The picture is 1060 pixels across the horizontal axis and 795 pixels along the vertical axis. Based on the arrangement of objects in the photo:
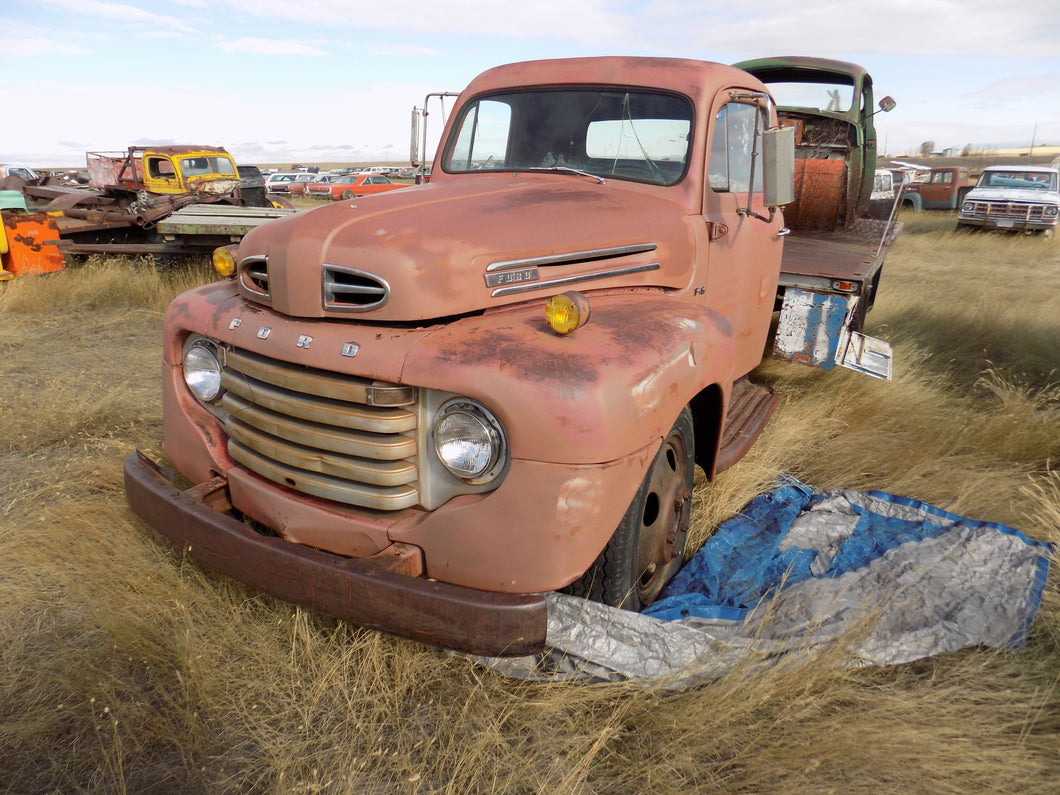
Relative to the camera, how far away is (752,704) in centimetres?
228

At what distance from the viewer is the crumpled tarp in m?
2.46

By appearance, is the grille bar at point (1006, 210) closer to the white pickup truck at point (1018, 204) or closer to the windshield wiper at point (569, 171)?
the white pickup truck at point (1018, 204)

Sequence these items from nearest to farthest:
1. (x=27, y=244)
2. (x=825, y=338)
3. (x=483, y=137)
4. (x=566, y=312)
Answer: (x=566, y=312)
(x=483, y=137)
(x=825, y=338)
(x=27, y=244)

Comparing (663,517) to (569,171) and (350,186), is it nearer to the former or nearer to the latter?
(569,171)

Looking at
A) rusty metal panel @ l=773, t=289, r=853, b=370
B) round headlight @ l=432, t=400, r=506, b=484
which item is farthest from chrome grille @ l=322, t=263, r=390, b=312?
rusty metal panel @ l=773, t=289, r=853, b=370

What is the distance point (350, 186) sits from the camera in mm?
31906

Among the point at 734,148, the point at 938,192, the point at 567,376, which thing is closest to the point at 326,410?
the point at 567,376

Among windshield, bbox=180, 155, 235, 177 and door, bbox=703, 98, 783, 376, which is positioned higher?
windshield, bbox=180, 155, 235, 177

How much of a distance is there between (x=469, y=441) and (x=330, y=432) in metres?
0.51

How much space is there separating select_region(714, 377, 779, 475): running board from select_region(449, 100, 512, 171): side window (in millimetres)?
1749

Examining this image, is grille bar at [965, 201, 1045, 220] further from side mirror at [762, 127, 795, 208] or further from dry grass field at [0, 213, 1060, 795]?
side mirror at [762, 127, 795, 208]

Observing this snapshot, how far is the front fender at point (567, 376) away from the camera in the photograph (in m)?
2.10

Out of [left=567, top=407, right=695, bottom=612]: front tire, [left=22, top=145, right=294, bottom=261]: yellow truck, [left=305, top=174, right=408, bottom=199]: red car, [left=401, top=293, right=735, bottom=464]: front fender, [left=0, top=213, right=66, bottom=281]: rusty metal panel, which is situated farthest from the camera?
[left=305, top=174, right=408, bottom=199]: red car

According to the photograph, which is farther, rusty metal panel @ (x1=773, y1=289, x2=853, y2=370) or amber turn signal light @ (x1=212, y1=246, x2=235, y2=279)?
rusty metal panel @ (x1=773, y1=289, x2=853, y2=370)
